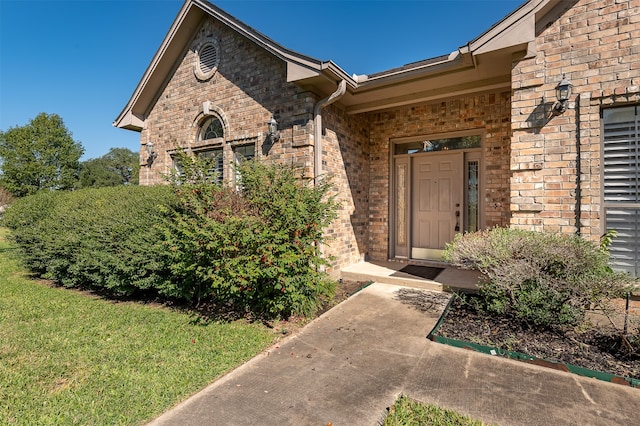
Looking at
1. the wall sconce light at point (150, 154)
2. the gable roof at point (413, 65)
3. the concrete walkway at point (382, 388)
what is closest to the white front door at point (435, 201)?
the gable roof at point (413, 65)

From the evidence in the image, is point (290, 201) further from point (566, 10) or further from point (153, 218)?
point (566, 10)

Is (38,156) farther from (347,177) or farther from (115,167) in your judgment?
(347,177)

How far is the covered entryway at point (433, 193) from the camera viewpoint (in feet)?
21.8

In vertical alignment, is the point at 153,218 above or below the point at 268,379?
above

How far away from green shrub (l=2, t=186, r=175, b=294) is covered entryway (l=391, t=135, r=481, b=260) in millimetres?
4733

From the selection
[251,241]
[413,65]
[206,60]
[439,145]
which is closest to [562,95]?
[413,65]

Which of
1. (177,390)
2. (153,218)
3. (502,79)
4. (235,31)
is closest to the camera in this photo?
(177,390)

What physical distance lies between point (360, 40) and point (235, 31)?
6.11 metres

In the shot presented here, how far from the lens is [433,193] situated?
23.1ft

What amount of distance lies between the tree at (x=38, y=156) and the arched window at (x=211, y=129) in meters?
32.2

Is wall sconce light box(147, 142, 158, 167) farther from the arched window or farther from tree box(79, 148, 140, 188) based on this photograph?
tree box(79, 148, 140, 188)

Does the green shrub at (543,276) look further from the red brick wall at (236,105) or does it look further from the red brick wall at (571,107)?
the red brick wall at (236,105)

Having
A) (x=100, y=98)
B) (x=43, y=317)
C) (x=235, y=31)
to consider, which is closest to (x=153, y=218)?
(x=43, y=317)

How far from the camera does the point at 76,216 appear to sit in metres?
5.88
